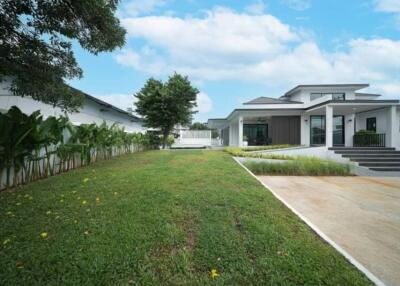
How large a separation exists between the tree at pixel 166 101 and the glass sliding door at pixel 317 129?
10203 millimetres

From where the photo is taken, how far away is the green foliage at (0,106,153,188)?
5.71 metres

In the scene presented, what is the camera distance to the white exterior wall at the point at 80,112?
28.2 ft

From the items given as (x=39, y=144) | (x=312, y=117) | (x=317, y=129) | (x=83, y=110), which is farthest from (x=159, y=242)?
(x=317, y=129)

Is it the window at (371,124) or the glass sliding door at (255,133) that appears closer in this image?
the window at (371,124)

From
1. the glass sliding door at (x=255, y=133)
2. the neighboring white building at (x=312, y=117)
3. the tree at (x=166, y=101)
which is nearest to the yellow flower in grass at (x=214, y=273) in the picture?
the neighboring white building at (x=312, y=117)

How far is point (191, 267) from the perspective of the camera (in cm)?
263

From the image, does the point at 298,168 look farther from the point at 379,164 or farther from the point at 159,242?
the point at 159,242

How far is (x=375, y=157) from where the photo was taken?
1322cm

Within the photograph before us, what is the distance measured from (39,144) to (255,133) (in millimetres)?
21092

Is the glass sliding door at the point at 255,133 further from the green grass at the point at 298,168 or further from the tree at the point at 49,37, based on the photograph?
the tree at the point at 49,37

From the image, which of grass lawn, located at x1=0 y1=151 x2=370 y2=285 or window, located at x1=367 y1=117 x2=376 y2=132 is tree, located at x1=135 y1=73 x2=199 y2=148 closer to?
window, located at x1=367 y1=117 x2=376 y2=132

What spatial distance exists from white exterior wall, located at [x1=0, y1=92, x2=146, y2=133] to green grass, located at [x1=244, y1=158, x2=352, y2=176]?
778cm

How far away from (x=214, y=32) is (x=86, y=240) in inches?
534

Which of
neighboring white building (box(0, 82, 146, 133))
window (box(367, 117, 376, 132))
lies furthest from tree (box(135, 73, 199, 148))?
window (box(367, 117, 376, 132))
